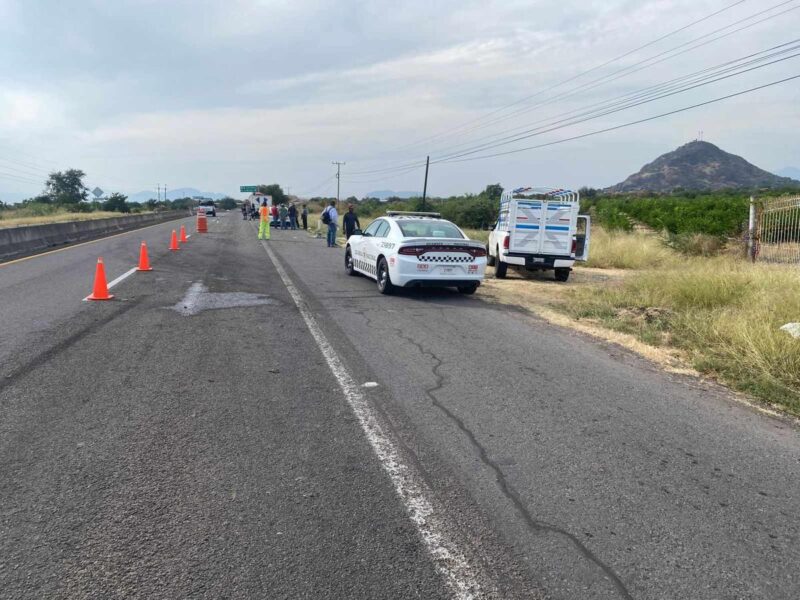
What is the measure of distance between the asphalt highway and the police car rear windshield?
13.5 ft

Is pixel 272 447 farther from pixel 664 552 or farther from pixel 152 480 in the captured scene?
pixel 664 552

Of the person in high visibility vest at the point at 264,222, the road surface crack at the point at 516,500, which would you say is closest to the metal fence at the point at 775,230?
the road surface crack at the point at 516,500

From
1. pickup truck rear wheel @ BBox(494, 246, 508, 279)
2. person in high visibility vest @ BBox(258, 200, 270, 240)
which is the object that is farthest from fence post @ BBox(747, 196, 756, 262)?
person in high visibility vest @ BBox(258, 200, 270, 240)

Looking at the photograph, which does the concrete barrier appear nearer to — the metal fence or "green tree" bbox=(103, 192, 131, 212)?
the metal fence

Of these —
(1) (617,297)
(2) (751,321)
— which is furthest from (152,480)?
(1) (617,297)

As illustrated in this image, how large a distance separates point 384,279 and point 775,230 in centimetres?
1077

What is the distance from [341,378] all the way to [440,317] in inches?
157

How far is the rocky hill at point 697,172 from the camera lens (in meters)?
141

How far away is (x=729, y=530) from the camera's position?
11.3 feet

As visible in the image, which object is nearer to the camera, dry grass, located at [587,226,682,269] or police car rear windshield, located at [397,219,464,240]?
police car rear windshield, located at [397,219,464,240]

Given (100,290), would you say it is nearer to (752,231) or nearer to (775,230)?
(752,231)

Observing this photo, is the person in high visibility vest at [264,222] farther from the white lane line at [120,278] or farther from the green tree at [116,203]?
the green tree at [116,203]

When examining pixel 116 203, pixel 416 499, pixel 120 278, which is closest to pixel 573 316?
pixel 416 499

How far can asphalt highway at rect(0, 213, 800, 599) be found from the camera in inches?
116
